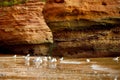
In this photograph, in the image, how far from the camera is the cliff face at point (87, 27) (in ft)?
88.2

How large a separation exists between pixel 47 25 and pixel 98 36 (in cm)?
396

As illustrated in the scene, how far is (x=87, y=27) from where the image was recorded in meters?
27.2

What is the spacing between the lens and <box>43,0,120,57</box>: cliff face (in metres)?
26.9

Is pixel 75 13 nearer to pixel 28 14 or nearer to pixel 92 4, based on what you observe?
pixel 92 4

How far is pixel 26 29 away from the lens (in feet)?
90.0

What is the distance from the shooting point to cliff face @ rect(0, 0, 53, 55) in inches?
1080

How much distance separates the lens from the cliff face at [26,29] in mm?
27422

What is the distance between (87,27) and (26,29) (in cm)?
458

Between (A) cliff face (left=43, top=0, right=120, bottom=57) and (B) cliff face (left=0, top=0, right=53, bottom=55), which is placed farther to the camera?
(B) cliff face (left=0, top=0, right=53, bottom=55)

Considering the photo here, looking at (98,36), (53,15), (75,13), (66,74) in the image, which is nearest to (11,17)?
(53,15)

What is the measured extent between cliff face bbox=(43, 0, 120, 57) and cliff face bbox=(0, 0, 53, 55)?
924mm

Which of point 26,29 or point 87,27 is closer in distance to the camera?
point 87,27

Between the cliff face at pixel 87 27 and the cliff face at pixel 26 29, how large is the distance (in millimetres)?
924

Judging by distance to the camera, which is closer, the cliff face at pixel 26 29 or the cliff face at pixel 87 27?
the cliff face at pixel 87 27
